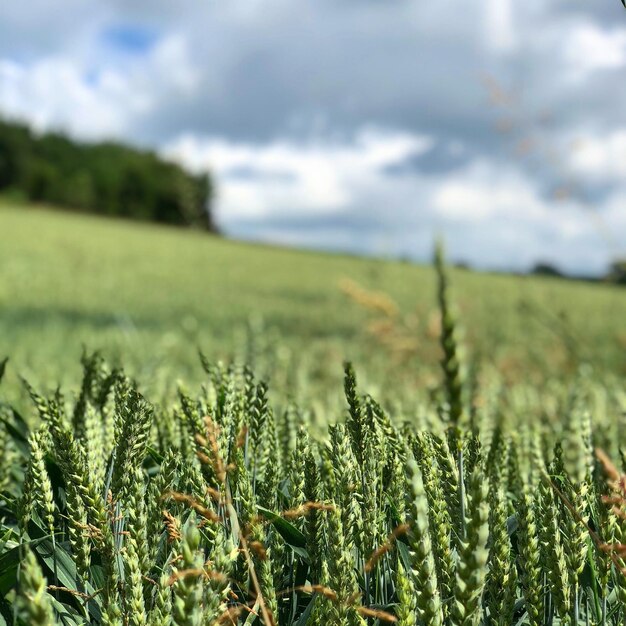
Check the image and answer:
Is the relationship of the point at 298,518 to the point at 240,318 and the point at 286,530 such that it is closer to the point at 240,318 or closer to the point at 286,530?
the point at 286,530

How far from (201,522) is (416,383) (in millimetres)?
4572

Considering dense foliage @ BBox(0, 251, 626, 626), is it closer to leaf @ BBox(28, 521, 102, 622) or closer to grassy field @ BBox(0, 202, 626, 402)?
leaf @ BBox(28, 521, 102, 622)

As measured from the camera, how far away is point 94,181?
3024 inches

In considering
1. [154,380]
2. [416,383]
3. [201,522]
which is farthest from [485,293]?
[201,522]

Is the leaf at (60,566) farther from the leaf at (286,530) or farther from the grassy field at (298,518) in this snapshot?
the leaf at (286,530)

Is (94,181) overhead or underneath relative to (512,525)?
overhead

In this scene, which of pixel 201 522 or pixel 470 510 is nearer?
pixel 470 510

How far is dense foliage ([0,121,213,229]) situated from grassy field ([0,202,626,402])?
50.0 metres

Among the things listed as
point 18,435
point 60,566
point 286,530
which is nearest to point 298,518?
point 286,530

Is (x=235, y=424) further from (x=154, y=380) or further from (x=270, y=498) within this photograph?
(x=154, y=380)

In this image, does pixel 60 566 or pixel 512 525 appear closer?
pixel 60 566

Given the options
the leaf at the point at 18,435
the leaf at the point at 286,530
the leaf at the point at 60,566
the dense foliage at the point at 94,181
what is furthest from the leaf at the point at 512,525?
the dense foliage at the point at 94,181

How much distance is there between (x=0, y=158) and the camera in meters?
78.6

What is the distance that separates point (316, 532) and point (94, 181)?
80576 mm
